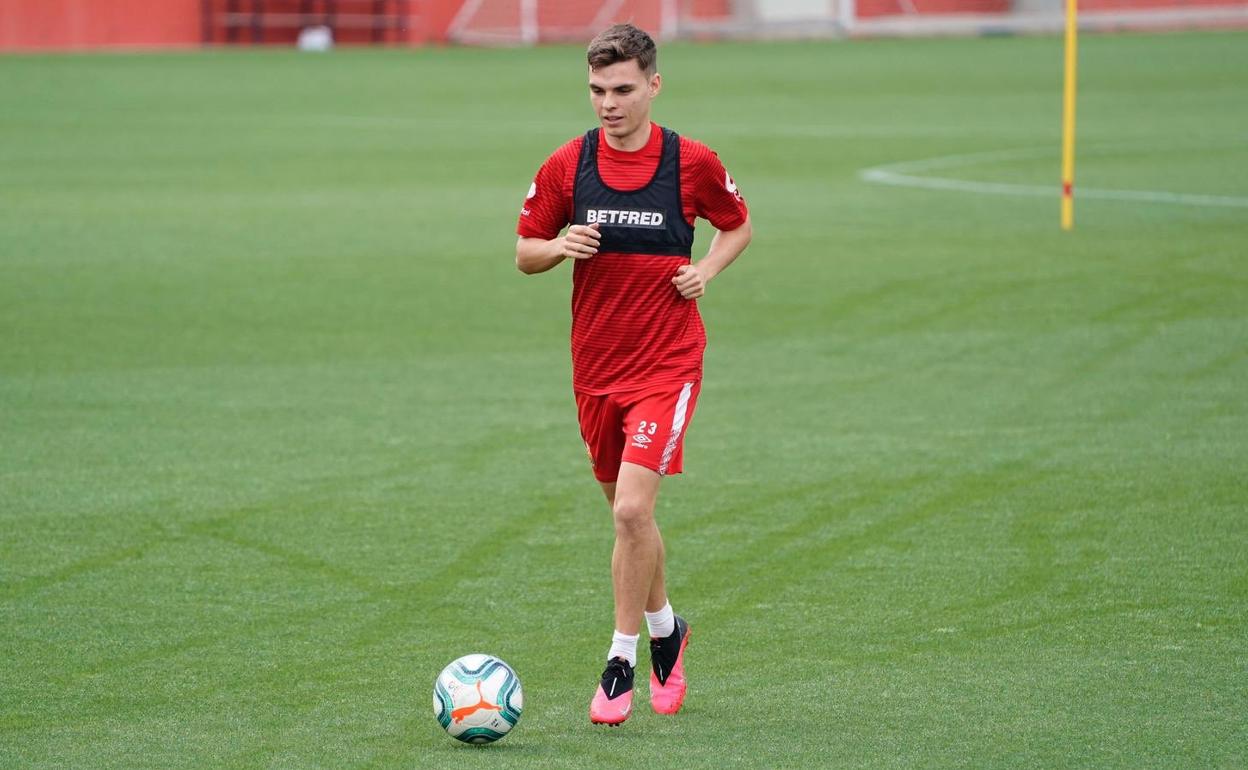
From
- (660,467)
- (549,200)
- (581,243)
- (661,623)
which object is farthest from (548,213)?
(661,623)

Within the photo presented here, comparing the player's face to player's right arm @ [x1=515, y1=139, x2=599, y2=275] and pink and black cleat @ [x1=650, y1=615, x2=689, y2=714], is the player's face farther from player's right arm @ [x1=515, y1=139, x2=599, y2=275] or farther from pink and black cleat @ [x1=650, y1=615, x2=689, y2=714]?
pink and black cleat @ [x1=650, y1=615, x2=689, y2=714]

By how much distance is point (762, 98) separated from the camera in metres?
33.7

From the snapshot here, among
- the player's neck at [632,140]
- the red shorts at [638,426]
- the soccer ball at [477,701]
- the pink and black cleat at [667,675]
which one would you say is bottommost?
the pink and black cleat at [667,675]

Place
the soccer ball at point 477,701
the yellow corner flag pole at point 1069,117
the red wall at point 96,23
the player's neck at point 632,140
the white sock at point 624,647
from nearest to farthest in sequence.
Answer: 1. the soccer ball at point 477,701
2. the white sock at point 624,647
3. the player's neck at point 632,140
4. the yellow corner flag pole at point 1069,117
5. the red wall at point 96,23

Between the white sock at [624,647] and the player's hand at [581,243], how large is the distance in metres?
1.33

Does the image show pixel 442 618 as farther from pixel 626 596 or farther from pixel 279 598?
pixel 626 596

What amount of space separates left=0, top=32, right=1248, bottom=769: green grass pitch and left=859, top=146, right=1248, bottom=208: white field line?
15.2 inches

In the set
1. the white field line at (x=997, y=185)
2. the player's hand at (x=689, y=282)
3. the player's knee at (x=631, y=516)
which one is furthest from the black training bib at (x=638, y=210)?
the white field line at (x=997, y=185)

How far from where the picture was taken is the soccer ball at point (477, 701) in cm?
598

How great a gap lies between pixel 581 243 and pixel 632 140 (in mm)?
465

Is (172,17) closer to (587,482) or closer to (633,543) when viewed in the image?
(587,482)

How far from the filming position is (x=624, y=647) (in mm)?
6391

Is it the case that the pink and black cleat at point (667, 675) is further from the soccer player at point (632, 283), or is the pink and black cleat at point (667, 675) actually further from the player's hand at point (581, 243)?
the player's hand at point (581, 243)

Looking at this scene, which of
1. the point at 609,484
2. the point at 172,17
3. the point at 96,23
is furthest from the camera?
the point at 172,17
